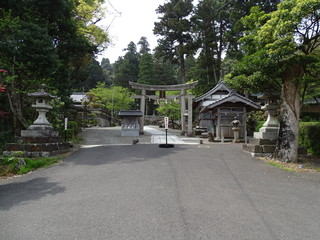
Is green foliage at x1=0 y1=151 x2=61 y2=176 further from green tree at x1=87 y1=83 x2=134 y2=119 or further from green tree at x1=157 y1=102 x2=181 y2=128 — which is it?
green tree at x1=87 y1=83 x2=134 y2=119

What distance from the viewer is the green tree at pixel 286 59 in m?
6.89

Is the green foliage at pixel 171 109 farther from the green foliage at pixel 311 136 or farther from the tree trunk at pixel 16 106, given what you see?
the tree trunk at pixel 16 106

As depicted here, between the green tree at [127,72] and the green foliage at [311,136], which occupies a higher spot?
the green tree at [127,72]

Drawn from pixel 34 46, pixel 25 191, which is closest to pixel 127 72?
pixel 34 46

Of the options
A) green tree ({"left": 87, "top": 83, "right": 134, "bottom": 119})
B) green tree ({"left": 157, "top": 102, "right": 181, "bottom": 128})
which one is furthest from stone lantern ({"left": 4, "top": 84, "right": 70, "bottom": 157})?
Answer: green tree ({"left": 87, "top": 83, "right": 134, "bottom": 119})

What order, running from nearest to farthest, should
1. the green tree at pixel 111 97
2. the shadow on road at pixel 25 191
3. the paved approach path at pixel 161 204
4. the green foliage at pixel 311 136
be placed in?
the paved approach path at pixel 161 204
the shadow on road at pixel 25 191
the green foliage at pixel 311 136
the green tree at pixel 111 97

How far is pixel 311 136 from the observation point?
973cm

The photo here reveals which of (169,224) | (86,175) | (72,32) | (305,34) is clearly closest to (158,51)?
(72,32)

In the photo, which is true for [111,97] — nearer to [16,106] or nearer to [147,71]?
[147,71]

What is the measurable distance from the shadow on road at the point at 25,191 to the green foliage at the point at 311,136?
10.4 meters

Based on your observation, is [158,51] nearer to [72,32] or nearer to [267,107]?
[72,32]

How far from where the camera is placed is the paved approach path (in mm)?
3174

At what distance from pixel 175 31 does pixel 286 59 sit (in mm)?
26823

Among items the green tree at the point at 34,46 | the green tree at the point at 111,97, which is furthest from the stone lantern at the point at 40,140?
the green tree at the point at 111,97
